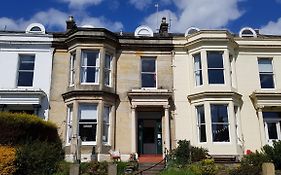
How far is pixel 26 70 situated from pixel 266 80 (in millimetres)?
17066

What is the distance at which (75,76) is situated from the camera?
21.4 m

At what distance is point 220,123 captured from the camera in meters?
21.3

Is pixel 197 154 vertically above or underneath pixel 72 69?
underneath

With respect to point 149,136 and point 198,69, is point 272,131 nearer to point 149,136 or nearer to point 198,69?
point 198,69

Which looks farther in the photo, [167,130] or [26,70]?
[26,70]

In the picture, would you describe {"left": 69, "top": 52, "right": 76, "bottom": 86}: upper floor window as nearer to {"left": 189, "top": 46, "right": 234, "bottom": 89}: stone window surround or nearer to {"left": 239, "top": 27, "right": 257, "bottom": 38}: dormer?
{"left": 189, "top": 46, "right": 234, "bottom": 89}: stone window surround

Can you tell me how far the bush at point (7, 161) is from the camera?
48.6 feet

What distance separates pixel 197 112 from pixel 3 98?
12.8 meters

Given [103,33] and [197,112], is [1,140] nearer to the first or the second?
[103,33]

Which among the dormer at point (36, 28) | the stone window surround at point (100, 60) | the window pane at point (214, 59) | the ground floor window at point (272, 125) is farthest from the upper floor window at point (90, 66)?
the ground floor window at point (272, 125)

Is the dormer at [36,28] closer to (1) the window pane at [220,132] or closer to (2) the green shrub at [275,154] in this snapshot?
(1) the window pane at [220,132]

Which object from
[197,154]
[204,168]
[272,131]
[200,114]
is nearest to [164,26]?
[200,114]

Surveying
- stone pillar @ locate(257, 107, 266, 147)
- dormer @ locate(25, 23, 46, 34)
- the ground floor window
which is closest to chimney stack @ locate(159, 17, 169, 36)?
dormer @ locate(25, 23, 46, 34)

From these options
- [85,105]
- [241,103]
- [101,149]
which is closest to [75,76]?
[85,105]
